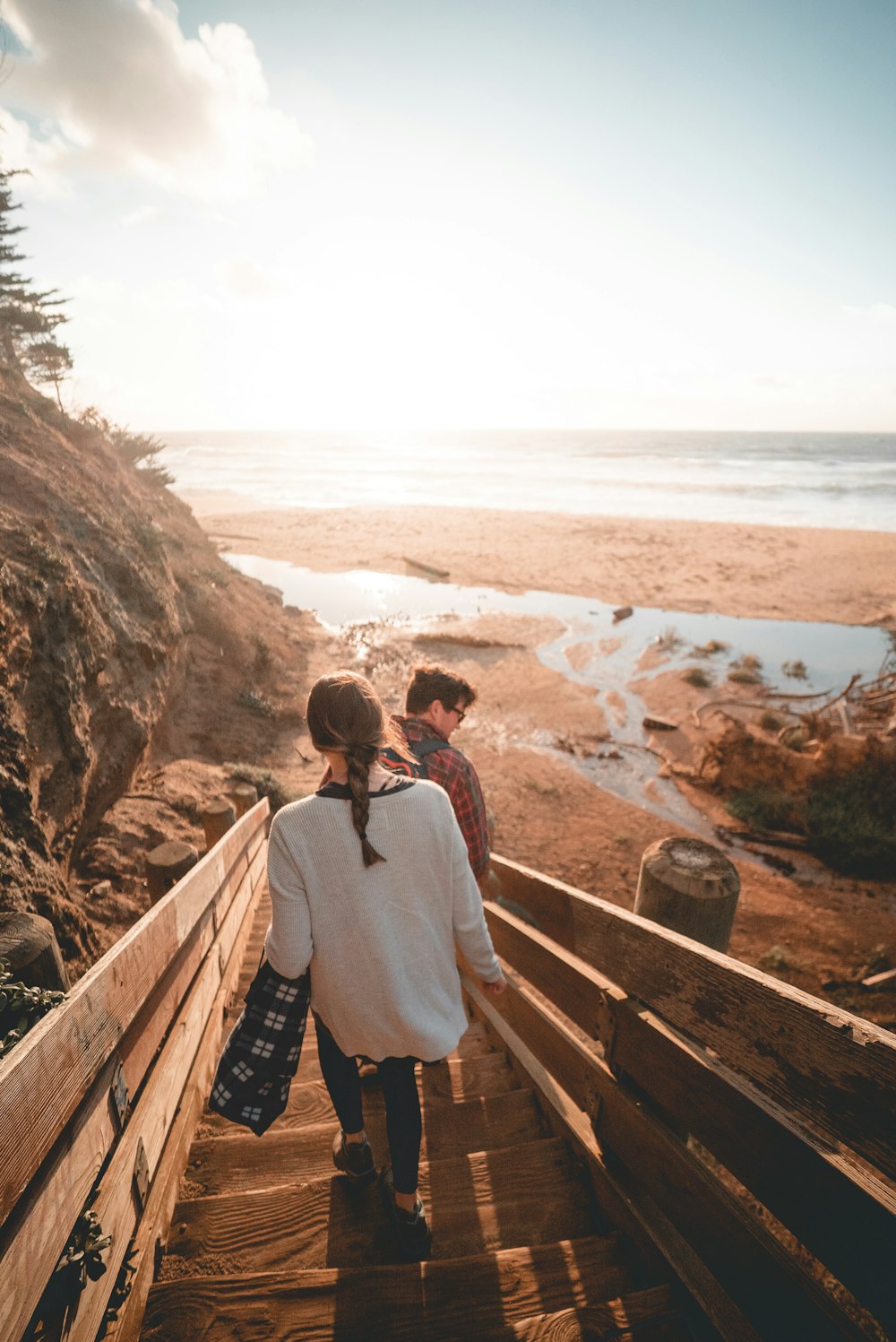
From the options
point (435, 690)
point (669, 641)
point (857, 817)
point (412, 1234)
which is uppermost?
point (435, 690)

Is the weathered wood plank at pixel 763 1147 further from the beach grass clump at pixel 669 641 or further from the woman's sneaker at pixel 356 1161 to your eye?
the beach grass clump at pixel 669 641

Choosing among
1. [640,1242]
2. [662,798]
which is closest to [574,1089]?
[640,1242]

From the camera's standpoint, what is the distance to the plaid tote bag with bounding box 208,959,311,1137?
1.86 metres

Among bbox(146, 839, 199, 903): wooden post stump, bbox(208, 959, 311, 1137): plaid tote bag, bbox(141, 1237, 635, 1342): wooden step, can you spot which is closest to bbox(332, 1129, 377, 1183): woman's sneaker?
bbox(141, 1237, 635, 1342): wooden step

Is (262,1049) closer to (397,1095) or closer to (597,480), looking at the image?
(397,1095)

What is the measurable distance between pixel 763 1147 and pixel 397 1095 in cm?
114

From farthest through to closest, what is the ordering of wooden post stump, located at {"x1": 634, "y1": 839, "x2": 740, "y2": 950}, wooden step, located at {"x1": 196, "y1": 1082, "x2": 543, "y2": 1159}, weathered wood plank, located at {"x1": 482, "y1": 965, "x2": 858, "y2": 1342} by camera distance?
wooden step, located at {"x1": 196, "y1": 1082, "x2": 543, "y2": 1159}, wooden post stump, located at {"x1": 634, "y1": 839, "x2": 740, "y2": 950}, weathered wood plank, located at {"x1": 482, "y1": 965, "x2": 858, "y2": 1342}

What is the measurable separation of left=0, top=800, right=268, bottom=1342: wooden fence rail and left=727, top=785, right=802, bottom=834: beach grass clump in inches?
329

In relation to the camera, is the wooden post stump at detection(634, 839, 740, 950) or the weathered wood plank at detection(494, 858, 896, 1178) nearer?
the weathered wood plank at detection(494, 858, 896, 1178)

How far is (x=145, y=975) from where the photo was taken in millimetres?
2064

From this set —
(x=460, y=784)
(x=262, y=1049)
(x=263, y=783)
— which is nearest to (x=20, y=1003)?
(x=262, y=1049)

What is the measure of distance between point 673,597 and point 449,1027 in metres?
19.1

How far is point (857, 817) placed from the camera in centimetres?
803

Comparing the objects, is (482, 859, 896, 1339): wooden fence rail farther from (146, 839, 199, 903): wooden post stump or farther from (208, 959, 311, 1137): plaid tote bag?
(146, 839, 199, 903): wooden post stump
